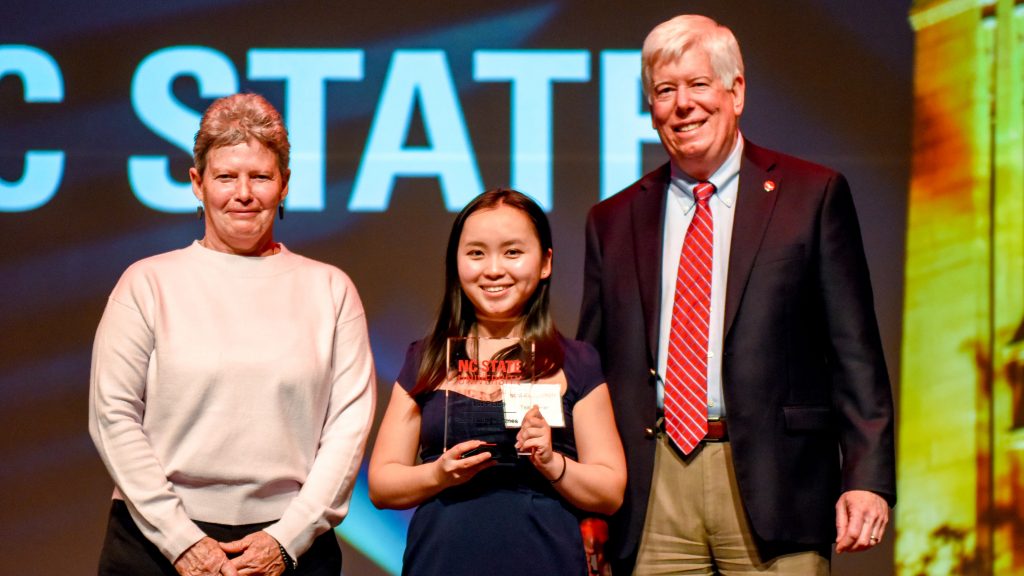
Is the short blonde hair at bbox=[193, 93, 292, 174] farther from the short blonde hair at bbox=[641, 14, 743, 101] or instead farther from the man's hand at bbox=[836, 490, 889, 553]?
the man's hand at bbox=[836, 490, 889, 553]

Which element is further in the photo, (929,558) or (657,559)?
(929,558)

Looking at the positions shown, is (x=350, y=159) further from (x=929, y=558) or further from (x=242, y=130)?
(x=929, y=558)

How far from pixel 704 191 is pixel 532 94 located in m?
1.90

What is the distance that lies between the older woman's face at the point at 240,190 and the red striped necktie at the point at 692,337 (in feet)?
2.81

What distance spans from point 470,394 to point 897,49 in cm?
285

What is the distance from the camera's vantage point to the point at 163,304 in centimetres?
222

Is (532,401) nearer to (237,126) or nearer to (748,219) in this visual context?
(748,219)

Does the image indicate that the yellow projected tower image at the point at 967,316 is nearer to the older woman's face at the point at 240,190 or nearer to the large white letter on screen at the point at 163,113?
the large white letter on screen at the point at 163,113

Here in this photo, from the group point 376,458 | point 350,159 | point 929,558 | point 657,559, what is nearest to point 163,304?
point 376,458

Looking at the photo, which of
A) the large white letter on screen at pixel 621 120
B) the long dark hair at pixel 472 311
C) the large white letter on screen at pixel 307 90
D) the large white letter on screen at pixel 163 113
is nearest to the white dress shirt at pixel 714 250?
the long dark hair at pixel 472 311

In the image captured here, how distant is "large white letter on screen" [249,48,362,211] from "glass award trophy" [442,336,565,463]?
7.46ft

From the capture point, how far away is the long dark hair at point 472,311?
2260mm

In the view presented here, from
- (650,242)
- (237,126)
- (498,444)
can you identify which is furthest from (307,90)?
(498,444)

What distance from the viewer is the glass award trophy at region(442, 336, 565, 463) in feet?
6.77
